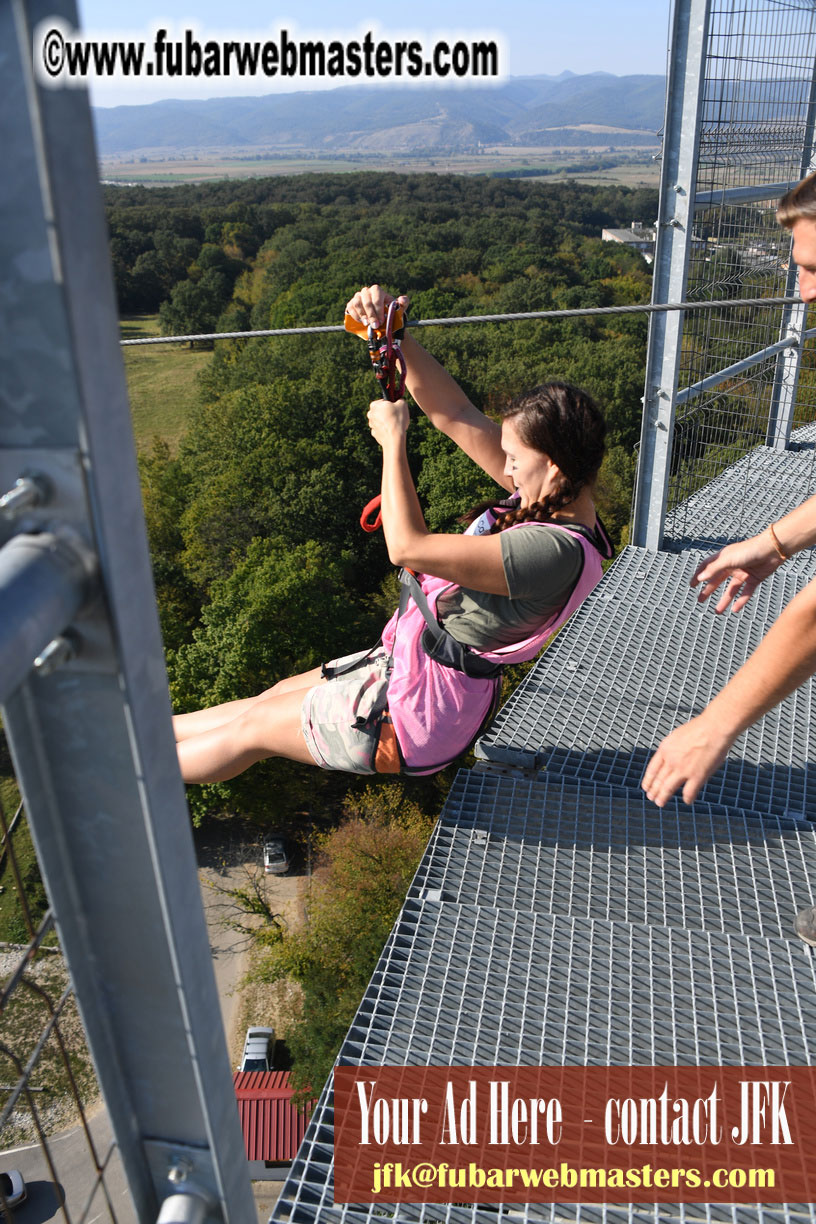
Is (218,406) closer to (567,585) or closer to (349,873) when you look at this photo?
(349,873)

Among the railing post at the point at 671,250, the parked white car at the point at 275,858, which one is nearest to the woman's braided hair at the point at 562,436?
the railing post at the point at 671,250

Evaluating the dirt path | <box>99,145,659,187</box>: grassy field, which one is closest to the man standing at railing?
the dirt path

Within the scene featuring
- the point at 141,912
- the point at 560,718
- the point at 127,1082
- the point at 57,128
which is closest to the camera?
the point at 57,128

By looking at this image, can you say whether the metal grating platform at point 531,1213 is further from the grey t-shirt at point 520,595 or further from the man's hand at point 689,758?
the grey t-shirt at point 520,595

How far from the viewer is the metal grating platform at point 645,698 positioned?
385 cm

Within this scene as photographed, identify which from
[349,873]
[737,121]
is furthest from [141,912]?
[349,873]

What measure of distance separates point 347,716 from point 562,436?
1.14 metres

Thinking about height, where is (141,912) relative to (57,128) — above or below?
below

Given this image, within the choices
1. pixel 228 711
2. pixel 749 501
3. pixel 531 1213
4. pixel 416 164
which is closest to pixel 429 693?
pixel 228 711

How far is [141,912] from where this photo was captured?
3.29 ft

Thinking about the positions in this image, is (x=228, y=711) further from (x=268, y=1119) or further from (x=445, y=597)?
(x=268, y=1119)

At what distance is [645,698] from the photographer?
170 inches

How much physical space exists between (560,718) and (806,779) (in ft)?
3.32

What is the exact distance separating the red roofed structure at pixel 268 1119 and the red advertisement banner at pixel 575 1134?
12.9 m
